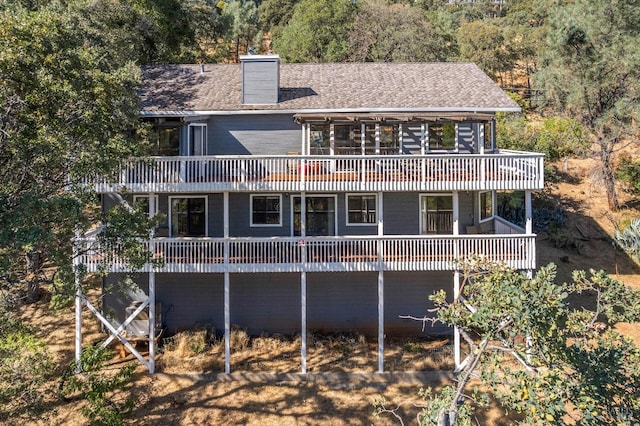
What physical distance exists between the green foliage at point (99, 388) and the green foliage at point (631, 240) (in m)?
23.1

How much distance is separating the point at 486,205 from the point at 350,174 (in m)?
7.62

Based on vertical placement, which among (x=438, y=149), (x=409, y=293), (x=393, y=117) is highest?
(x=393, y=117)

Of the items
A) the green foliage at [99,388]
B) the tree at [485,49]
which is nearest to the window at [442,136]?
the green foliage at [99,388]

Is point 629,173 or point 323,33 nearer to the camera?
point 629,173

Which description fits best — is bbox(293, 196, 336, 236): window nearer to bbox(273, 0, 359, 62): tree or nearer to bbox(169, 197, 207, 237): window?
bbox(169, 197, 207, 237): window

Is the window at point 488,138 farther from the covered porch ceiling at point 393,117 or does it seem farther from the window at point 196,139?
the window at point 196,139

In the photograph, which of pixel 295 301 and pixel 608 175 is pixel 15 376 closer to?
pixel 295 301

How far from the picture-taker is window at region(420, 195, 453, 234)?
16922 mm

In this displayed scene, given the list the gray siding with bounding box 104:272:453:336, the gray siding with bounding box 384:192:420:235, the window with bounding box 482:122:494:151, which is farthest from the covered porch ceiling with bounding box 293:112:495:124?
the gray siding with bounding box 104:272:453:336

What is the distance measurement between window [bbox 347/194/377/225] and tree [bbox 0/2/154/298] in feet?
27.9

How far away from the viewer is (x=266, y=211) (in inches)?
666

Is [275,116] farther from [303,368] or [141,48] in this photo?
[141,48]

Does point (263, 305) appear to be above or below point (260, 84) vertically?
below

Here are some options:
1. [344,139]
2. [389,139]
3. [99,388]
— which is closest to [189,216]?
[99,388]
